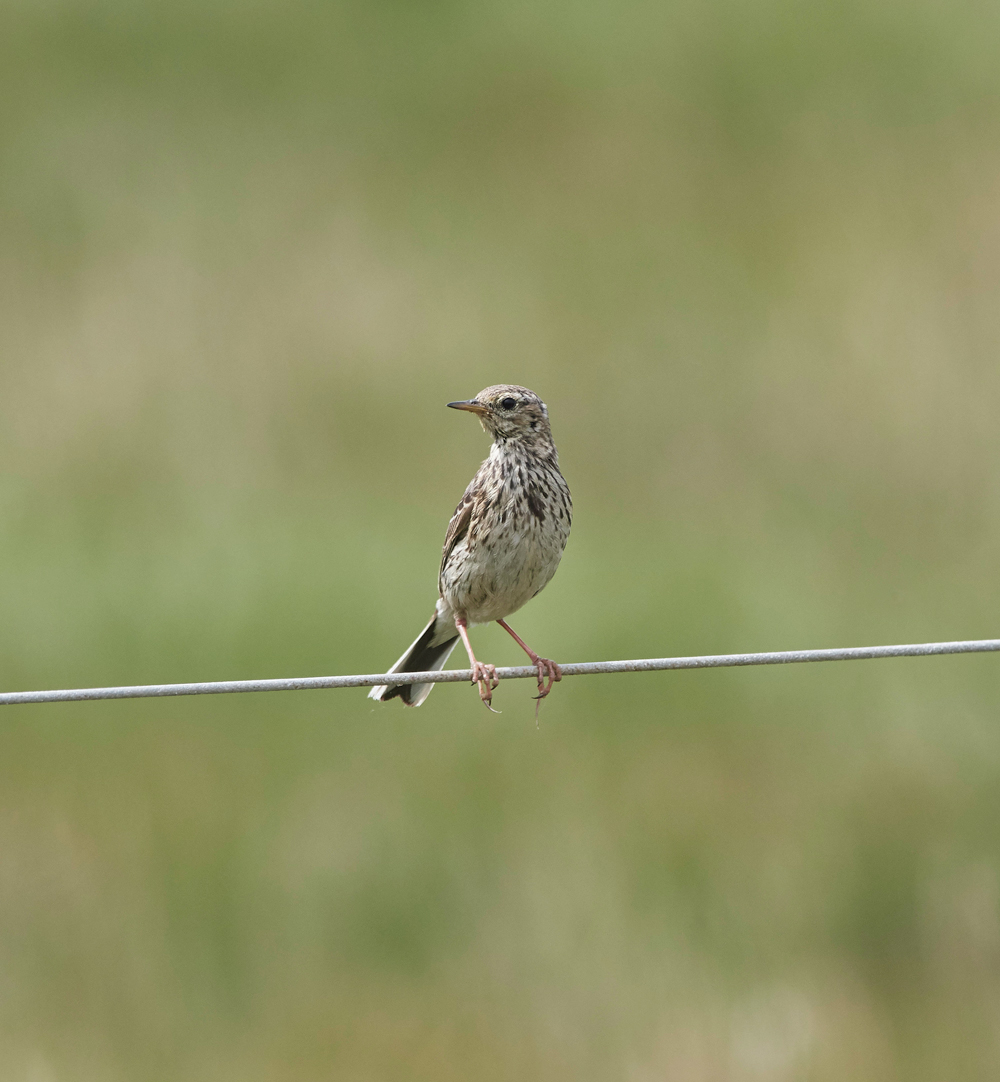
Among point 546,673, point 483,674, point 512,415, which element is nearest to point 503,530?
point 512,415

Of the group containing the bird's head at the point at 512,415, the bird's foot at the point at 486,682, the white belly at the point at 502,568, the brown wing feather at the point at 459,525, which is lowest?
the bird's foot at the point at 486,682

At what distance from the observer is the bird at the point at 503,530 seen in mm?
6449

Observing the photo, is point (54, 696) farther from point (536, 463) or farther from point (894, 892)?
point (894, 892)

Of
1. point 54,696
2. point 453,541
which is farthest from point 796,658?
point 453,541

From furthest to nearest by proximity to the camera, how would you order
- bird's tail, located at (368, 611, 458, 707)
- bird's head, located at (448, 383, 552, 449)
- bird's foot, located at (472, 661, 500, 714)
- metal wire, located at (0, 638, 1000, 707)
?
bird's tail, located at (368, 611, 458, 707), bird's head, located at (448, 383, 552, 449), bird's foot, located at (472, 661, 500, 714), metal wire, located at (0, 638, 1000, 707)

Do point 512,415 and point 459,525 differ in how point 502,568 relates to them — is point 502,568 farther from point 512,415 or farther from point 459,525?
point 512,415

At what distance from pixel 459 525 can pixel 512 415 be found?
1.84 ft

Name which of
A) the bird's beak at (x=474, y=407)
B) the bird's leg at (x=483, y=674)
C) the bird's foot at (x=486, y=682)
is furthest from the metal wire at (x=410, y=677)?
the bird's beak at (x=474, y=407)

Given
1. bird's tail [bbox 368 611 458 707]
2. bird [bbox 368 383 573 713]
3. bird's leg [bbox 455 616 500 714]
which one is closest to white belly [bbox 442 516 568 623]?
bird [bbox 368 383 573 713]

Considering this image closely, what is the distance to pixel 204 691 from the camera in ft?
14.4

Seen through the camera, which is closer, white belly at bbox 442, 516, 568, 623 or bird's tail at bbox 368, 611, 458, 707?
white belly at bbox 442, 516, 568, 623

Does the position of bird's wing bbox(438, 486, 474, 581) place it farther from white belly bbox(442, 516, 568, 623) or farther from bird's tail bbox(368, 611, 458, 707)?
bird's tail bbox(368, 611, 458, 707)

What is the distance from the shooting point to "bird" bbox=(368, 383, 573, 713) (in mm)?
6449

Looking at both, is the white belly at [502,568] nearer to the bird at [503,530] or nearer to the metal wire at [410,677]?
the bird at [503,530]
